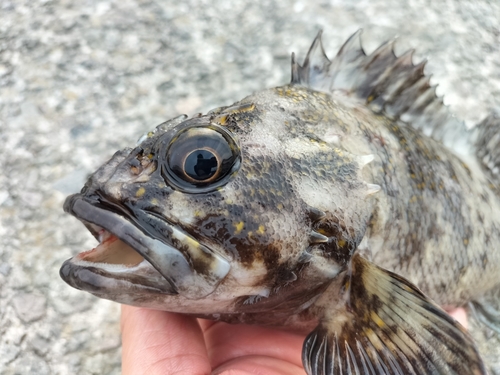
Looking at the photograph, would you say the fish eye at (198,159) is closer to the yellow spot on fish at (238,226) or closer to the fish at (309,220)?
the fish at (309,220)

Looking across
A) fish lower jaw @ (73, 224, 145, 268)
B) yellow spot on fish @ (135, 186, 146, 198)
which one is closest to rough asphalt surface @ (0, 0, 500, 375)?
fish lower jaw @ (73, 224, 145, 268)

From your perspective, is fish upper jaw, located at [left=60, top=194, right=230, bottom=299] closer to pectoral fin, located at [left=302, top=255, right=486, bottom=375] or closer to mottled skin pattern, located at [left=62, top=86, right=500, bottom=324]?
mottled skin pattern, located at [left=62, top=86, right=500, bottom=324]

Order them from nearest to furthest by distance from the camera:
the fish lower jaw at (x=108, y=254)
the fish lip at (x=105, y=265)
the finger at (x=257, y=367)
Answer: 1. the fish lip at (x=105, y=265)
2. the fish lower jaw at (x=108, y=254)
3. the finger at (x=257, y=367)

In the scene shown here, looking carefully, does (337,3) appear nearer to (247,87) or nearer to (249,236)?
(247,87)

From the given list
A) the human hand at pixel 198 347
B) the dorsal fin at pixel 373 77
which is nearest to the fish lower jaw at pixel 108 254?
the human hand at pixel 198 347

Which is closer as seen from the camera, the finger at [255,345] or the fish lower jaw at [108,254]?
the fish lower jaw at [108,254]

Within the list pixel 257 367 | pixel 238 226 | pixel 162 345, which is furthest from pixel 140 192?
pixel 257 367
